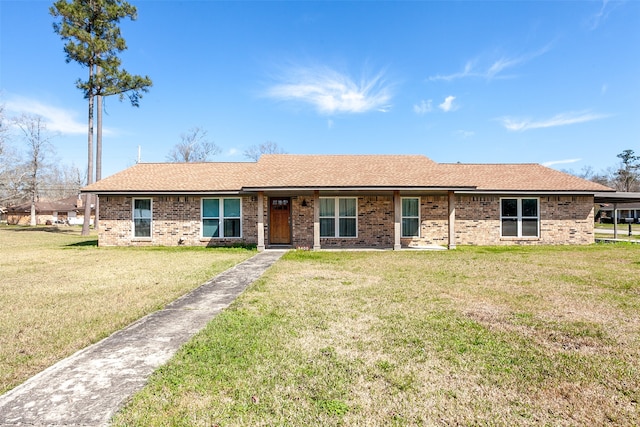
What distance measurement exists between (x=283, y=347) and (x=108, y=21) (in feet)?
95.8

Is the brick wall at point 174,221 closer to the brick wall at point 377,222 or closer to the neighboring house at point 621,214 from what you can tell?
the brick wall at point 377,222

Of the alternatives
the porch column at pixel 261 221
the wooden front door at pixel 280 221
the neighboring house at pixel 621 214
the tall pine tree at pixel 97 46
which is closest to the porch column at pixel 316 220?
the wooden front door at pixel 280 221

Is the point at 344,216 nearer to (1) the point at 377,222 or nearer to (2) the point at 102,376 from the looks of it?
(1) the point at 377,222

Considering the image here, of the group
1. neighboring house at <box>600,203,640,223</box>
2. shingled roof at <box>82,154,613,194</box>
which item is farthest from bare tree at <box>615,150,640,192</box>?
shingled roof at <box>82,154,613,194</box>

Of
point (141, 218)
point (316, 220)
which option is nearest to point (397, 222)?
point (316, 220)

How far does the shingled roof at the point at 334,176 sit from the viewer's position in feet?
43.8

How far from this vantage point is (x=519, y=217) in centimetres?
1480

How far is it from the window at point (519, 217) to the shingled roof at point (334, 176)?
0.76 metres

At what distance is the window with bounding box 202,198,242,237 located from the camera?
14.8 meters

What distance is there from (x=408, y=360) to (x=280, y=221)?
38.8 ft

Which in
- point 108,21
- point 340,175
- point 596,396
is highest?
point 108,21

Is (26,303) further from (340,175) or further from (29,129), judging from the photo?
(29,129)

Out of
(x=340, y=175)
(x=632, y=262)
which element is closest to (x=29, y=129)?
(x=340, y=175)

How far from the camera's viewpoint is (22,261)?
1090 centimetres
